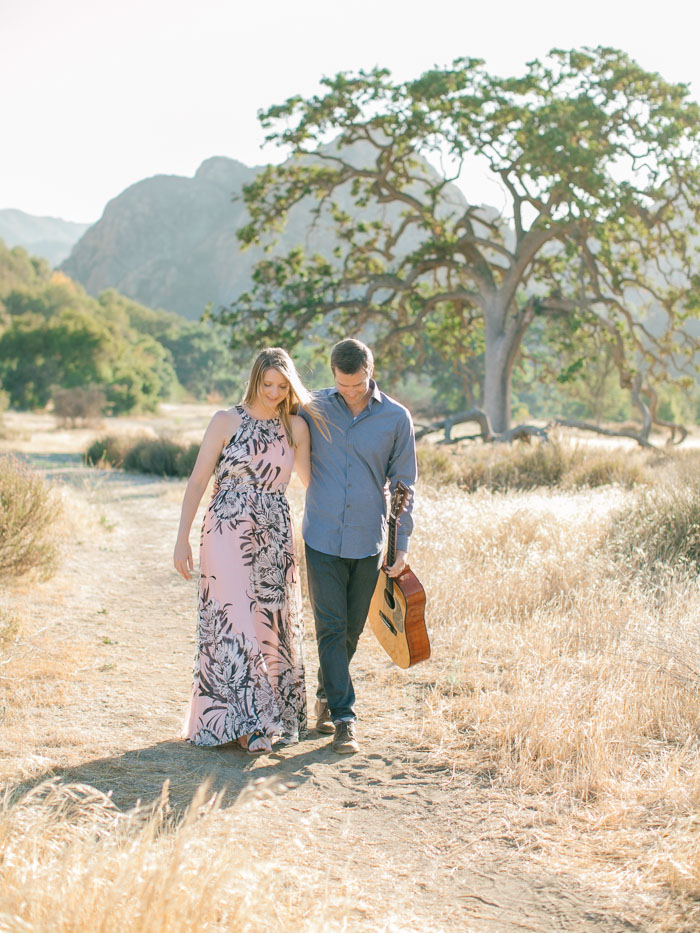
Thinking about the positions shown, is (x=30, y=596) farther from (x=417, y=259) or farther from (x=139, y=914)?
(x=417, y=259)

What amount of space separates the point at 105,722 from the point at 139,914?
2.72m

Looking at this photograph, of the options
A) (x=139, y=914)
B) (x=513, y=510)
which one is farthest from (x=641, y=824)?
(x=513, y=510)

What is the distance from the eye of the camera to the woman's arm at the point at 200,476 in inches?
176

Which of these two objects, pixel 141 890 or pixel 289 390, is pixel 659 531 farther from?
pixel 141 890

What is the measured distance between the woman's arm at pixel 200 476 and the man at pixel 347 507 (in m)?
0.47

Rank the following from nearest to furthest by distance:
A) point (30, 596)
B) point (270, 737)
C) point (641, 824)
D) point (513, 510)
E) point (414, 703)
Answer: point (641, 824) < point (270, 737) < point (414, 703) < point (30, 596) < point (513, 510)

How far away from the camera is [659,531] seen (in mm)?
8094

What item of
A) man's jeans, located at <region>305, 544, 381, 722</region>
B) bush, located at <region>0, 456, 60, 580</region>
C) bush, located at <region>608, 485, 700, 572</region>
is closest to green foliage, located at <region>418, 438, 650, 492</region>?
bush, located at <region>608, 485, 700, 572</region>

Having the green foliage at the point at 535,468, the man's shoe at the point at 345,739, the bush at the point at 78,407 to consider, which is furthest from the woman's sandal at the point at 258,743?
the bush at the point at 78,407

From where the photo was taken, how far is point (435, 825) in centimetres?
371

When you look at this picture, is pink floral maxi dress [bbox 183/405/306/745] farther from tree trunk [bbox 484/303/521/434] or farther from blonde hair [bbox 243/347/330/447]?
tree trunk [bbox 484/303/521/434]

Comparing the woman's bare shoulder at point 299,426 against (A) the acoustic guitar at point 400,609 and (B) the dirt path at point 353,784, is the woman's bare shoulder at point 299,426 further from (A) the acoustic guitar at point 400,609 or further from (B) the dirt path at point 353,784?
(B) the dirt path at point 353,784

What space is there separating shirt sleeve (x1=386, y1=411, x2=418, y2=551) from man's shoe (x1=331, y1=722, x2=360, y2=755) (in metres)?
0.94

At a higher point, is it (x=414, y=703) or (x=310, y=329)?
(x=310, y=329)
